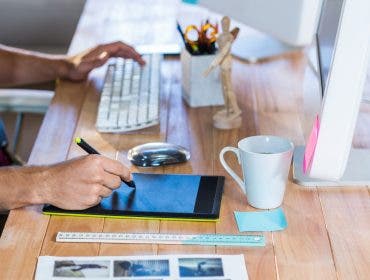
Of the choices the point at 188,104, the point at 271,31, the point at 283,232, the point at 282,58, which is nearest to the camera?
the point at 283,232

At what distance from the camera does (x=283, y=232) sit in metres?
1.20

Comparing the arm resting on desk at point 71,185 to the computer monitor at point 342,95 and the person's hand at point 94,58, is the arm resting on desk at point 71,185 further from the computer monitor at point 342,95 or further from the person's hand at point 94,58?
the person's hand at point 94,58

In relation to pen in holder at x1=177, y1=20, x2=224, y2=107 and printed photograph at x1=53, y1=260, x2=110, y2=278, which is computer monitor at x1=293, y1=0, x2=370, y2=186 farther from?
pen in holder at x1=177, y1=20, x2=224, y2=107

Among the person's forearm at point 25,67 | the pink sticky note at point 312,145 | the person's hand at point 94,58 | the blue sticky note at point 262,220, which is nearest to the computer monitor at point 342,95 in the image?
the pink sticky note at point 312,145

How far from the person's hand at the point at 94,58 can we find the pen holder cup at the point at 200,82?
0.21 m

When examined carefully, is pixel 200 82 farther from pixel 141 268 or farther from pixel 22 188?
pixel 141 268

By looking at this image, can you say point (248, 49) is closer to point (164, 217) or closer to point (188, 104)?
point (188, 104)

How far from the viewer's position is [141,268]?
1.10 m

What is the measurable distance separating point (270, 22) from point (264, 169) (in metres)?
0.71

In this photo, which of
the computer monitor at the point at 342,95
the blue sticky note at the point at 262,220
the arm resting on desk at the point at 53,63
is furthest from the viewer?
the arm resting on desk at the point at 53,63

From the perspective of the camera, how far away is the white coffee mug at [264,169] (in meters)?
1.21

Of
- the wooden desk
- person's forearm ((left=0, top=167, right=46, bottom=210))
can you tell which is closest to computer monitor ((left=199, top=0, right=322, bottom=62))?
the wooden desk

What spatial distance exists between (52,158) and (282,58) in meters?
0.78

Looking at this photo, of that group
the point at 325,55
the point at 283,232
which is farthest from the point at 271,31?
the point at 283,232
